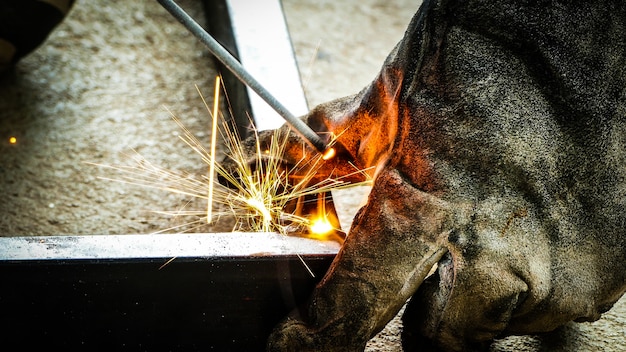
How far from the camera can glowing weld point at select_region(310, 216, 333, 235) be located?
163 cm

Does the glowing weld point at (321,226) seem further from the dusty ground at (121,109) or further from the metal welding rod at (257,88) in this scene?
the dusty ground at (121,109)

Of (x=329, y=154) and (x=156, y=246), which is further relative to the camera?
(x=329, y=154)

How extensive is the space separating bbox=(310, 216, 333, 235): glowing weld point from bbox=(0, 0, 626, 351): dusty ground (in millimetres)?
325

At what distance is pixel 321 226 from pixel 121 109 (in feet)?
4.24

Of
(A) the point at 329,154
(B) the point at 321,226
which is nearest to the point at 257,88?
(A) the point at 329,154

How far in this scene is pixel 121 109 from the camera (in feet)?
8.52

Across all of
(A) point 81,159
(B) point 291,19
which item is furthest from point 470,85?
(B) point 291,19

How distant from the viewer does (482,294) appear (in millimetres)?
1264

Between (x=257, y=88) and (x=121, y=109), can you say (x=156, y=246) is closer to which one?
(x=257, y=88)

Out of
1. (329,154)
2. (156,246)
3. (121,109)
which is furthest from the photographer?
(121,109)

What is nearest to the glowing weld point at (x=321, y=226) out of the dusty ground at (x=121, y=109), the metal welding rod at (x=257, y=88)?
the metal welding rod at (x=257, y=88)

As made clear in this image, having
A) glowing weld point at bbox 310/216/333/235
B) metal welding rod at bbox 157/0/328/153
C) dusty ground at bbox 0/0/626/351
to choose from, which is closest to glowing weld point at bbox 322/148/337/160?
metal welding rod at bbox 157/0/328/153

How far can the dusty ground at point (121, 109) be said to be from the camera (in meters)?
2.07

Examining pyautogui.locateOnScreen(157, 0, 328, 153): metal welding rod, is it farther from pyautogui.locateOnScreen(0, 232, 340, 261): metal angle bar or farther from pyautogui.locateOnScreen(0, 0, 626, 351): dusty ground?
pyautogui.locateOnScreen(0, 0, 626, 351): dusty ground
